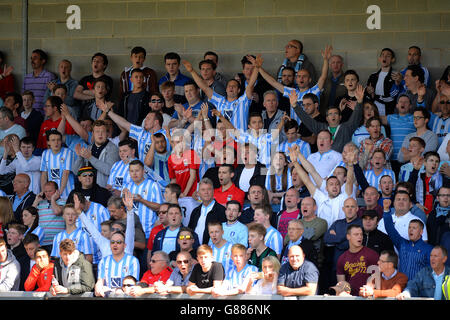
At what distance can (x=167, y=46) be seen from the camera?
512 inches

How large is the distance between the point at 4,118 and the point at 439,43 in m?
5.96

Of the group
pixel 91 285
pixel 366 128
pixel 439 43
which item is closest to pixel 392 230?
pixel 366 128

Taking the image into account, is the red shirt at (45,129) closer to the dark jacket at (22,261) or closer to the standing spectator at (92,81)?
the standing spectator at (92,81)

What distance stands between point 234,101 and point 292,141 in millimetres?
1123

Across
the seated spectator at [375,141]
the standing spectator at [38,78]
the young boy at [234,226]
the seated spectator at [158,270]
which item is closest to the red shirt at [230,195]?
the young boy at [234,226]

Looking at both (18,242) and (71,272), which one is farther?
(18,242)

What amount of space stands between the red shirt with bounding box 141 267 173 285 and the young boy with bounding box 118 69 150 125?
334 cm

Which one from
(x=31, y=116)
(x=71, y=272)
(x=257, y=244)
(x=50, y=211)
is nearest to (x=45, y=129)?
(x=31, y=116)

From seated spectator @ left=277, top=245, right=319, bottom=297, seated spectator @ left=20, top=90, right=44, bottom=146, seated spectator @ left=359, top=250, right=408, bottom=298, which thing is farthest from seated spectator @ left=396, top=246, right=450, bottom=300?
seated spectator @ left=20, top=90, right=44, bottom=146

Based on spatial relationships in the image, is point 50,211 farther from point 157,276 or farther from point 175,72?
point 175,72

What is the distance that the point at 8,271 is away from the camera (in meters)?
9.23

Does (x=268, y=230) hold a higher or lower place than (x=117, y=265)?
higher

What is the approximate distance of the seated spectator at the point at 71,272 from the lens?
28.3 ft

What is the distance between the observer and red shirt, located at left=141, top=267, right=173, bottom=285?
8.73 meters
